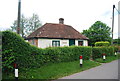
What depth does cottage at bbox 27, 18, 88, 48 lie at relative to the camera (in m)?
18.5

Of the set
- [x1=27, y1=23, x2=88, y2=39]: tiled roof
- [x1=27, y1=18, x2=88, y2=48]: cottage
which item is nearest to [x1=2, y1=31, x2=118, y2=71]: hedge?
[x1=27, y1=18, x2=88, y2=48]: cottage

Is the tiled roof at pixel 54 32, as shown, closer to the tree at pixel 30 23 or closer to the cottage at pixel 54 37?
the cottage at pixel 54 37

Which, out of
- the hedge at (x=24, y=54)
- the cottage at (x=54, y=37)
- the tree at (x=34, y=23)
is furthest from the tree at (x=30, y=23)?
the hedge at (x=24, y=54)

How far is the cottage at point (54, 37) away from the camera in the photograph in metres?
18.5

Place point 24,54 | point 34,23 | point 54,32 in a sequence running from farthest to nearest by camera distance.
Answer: point 34,23, point 54,32, point 24,54

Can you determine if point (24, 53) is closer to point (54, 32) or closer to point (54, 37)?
point (54, 37)

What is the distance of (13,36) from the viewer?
22.5 ft

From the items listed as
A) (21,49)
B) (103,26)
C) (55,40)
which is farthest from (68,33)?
(103,26)

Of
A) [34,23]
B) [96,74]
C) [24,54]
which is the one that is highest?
[34,23]

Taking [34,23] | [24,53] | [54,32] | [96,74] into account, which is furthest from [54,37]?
[34,23]

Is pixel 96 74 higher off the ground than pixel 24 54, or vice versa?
pixel 24 54

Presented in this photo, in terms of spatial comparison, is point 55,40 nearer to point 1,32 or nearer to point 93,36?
point 1,32

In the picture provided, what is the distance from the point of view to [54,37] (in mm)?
19469

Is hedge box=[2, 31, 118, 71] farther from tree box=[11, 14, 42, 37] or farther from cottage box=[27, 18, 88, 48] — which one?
tree box=[11, 14, 42, 37]
